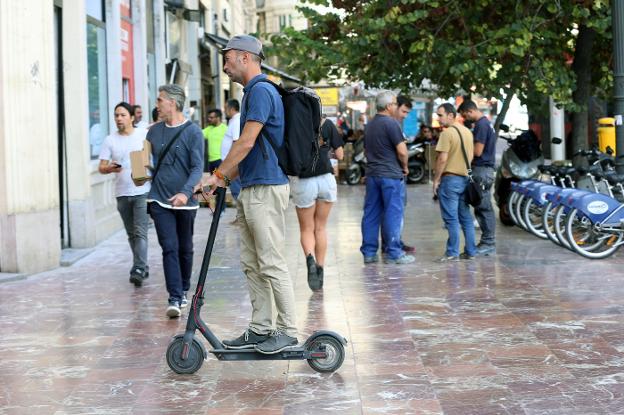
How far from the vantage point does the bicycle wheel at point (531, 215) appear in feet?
45.9

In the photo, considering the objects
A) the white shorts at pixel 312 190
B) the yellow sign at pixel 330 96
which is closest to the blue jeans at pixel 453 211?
the white shorts at pixel 312 190

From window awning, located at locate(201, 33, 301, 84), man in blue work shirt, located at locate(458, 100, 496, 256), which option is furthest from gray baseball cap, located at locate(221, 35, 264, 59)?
window awning, located at locate(201, 33, 301, 84)

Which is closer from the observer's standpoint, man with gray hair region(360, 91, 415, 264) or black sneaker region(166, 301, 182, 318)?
black sneaker region(166, 301, 182, 318)

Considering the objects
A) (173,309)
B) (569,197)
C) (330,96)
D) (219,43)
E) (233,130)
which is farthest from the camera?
(330,96)

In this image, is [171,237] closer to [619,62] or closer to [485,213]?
[485,213]

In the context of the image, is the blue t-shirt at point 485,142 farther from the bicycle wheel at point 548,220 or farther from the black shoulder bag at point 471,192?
the bicycle wheel at point 548,220

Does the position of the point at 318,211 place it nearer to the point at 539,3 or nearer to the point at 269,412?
the point at 269,412

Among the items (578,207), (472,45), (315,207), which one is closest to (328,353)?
(315,207)

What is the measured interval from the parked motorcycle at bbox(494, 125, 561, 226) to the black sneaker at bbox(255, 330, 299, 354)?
30.0 feet

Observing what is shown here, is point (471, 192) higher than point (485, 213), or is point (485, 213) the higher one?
point (471, 192)

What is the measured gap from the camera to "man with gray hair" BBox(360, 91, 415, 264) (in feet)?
37.7

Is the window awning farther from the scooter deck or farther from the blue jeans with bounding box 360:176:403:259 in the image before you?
the scooter deck

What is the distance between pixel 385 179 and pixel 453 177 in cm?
87

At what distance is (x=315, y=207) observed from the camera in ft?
33.1
